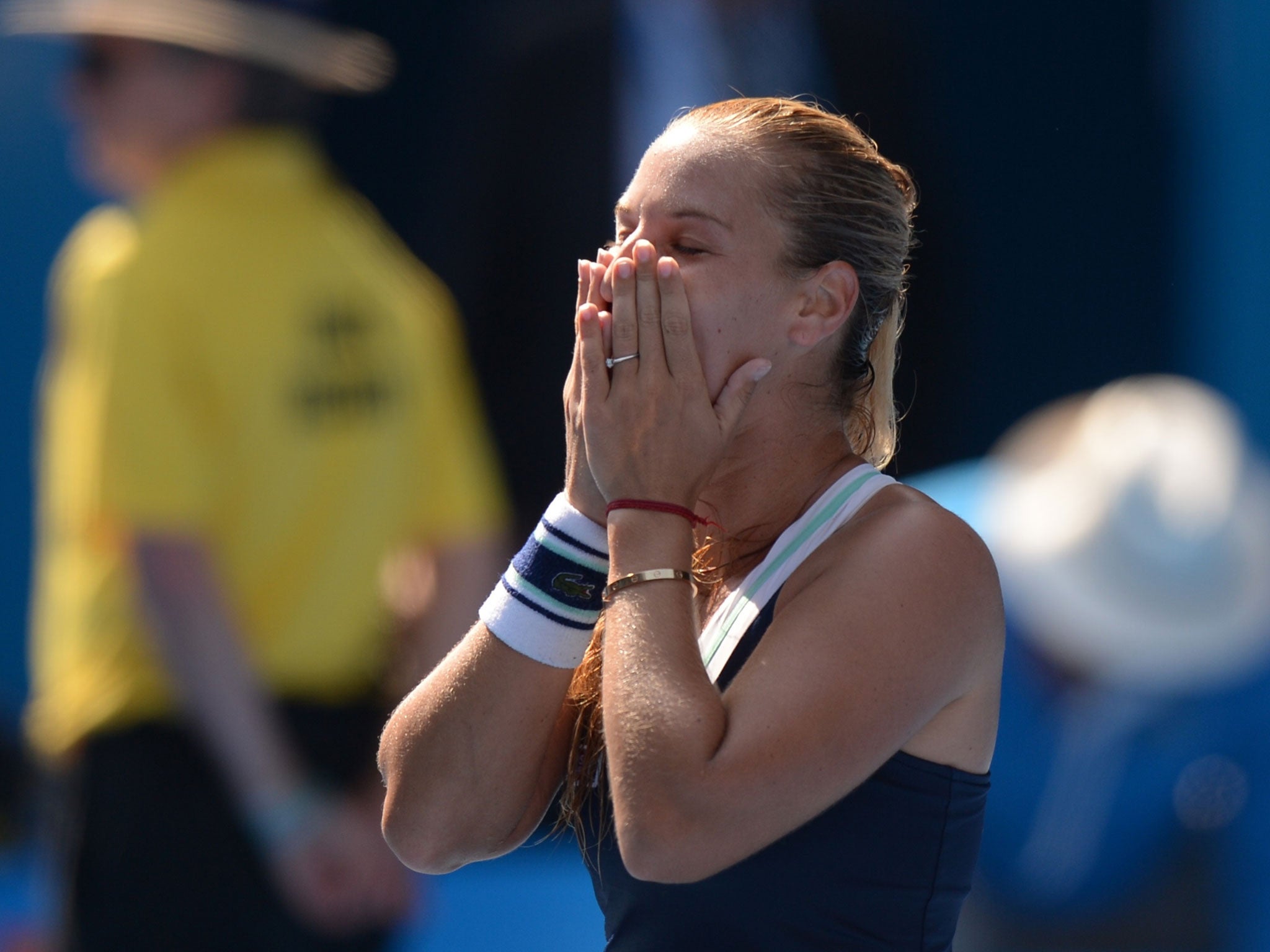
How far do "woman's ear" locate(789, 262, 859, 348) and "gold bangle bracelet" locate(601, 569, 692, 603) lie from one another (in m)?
0.25

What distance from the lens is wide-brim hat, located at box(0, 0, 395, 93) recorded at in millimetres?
3072

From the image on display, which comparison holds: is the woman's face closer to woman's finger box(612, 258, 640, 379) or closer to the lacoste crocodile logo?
woman's finger box(612, 258, 640, 379)

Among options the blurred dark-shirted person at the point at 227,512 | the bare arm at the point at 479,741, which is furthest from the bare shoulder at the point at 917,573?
the blurred dark-shirted person at the point at 227,512

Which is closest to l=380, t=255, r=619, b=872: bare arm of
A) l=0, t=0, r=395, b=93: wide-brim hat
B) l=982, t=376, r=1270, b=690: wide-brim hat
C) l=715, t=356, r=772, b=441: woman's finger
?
l=715, t=356, r=772, b=441: woman's finger

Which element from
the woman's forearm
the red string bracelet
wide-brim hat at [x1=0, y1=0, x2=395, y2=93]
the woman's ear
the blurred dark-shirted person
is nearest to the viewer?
the woman's forearm

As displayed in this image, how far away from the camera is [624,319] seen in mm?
1470

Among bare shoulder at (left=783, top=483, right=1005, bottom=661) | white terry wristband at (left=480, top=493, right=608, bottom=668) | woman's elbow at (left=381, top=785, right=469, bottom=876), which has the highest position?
bare shoulder at (left=783, top=483, right=1005, bottom=661)

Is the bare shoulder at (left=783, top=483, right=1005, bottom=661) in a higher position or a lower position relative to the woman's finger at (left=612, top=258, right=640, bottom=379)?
lower

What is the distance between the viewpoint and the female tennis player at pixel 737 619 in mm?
1347

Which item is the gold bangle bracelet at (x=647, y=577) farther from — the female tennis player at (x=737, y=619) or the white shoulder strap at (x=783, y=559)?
the white shoulder strap at (x=783, y=559)

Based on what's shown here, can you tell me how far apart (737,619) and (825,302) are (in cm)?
28

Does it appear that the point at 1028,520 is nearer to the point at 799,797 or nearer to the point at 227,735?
the point at 227,735

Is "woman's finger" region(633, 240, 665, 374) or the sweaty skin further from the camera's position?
"woman's finger" region(633, 240, 665, 374)

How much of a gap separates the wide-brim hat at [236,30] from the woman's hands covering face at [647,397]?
1832 mm
